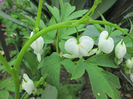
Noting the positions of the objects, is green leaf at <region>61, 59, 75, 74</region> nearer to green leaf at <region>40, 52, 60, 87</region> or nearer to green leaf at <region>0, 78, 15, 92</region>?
green leaf at <region>40, 52, 60, 87</region>

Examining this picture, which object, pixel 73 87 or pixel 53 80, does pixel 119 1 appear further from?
pixel 53 80

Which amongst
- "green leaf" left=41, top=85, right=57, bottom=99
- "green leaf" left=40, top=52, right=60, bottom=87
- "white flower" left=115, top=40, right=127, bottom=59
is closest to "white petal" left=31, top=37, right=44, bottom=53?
"green leaf" left=40, top=52, right=60, bottom=87

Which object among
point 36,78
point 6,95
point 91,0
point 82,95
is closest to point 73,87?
point 82,95

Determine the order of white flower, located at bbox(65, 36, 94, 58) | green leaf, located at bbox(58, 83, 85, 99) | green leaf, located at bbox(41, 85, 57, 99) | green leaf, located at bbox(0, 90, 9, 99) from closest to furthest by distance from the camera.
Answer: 1. white flower, located at bbox(65, 36, 94, 58)
2. green leaf, located at bbox(41, 85, 57, 99)
3. green leaf, located at bbox(0, 90, 9, 99)
4. green leaf, located at bbox(58, 83, 85, 99)

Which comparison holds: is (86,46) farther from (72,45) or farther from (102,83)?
(102,83)

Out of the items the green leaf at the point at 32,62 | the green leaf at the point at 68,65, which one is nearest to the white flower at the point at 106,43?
the green leaf at the point at 68,65

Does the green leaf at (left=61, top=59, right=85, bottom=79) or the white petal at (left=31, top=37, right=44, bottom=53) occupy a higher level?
the white petal at (left=31, top=37, right=44, bottom=53)

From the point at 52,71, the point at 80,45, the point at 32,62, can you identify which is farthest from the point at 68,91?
the point at 80,45

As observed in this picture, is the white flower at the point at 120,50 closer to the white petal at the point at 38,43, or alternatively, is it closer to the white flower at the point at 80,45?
the white flower at the point at 80,45
